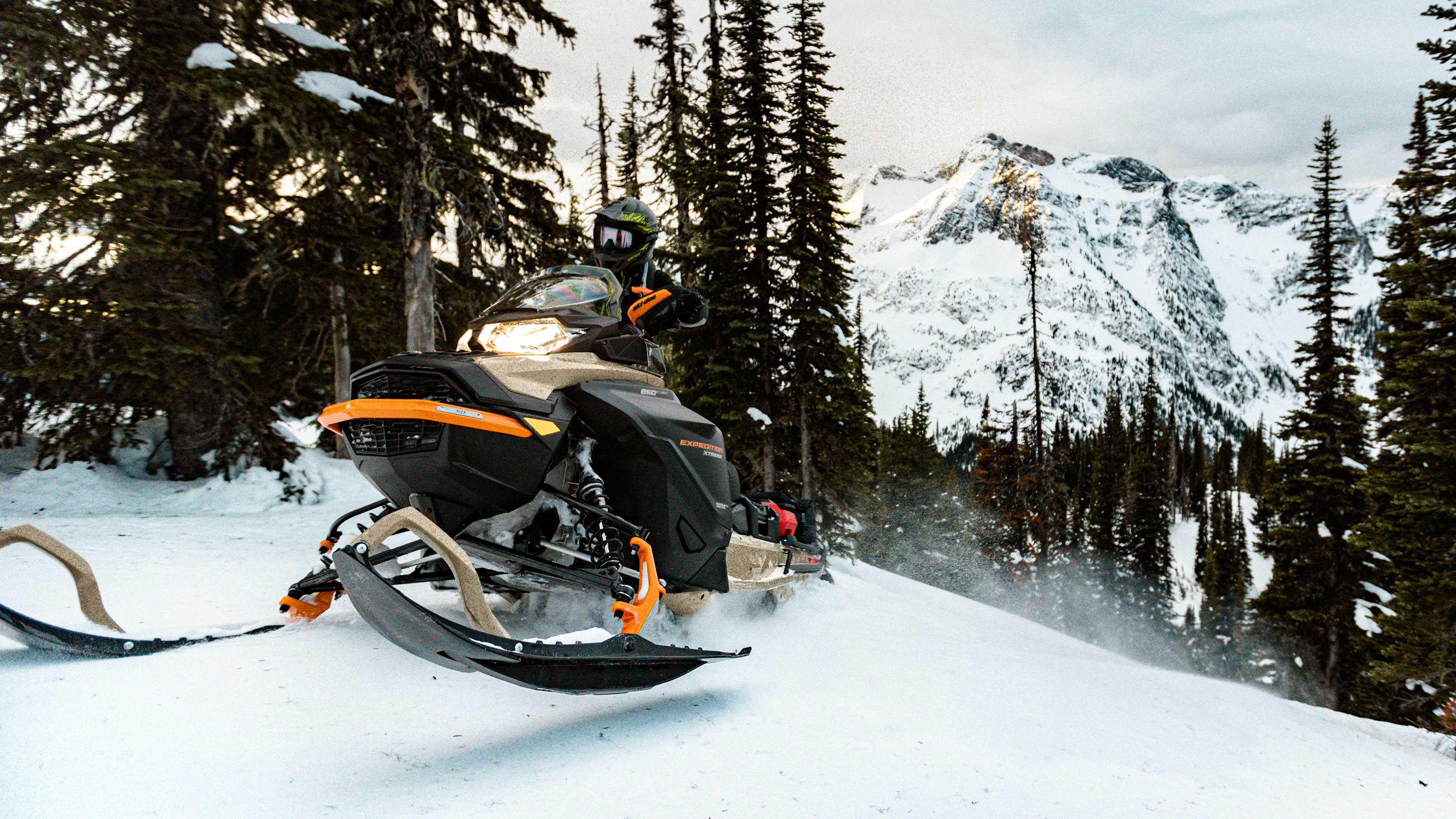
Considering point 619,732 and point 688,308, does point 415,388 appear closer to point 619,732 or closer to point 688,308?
point 619,732

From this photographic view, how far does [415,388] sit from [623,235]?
7.73ft

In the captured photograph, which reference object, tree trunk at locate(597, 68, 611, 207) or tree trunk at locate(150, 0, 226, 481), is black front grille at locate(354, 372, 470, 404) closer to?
tree trunk at locate(150, 0, 226, 481)

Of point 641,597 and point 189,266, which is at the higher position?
point 189,266

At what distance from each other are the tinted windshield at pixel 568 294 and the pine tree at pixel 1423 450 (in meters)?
14.8

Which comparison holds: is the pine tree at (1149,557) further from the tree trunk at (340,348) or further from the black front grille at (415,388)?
the black front grille at (415,388)

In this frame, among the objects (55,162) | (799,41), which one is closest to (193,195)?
(55,162)

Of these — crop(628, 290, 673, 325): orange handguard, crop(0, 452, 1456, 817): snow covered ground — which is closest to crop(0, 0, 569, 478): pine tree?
crop(0, 452, 1456, 817): snow covered ground

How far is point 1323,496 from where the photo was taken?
73.3 feet

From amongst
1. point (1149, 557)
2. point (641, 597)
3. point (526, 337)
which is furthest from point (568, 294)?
point (1149, 557)

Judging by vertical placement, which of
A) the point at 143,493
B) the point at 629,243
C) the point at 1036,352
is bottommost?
the point at 143,493

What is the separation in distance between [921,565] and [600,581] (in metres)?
32.8

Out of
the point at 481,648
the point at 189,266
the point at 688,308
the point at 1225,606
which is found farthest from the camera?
the point at 1225,606

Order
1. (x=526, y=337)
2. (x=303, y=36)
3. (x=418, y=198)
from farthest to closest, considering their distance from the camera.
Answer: (x=418, y=198) → (x=303, y=36) → (x=526, y=337)

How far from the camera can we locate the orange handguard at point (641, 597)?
329cm
